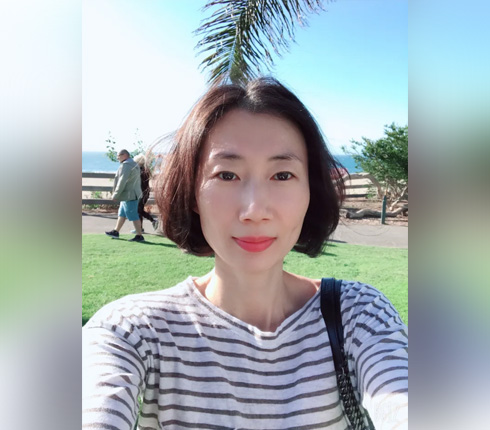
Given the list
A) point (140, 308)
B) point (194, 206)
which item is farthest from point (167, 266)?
point (140, 308)

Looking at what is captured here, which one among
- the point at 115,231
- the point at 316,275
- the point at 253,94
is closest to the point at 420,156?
the point at 253,94

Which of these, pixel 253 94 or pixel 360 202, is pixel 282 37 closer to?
pixel 253 94

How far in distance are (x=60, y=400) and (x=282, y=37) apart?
303 cm

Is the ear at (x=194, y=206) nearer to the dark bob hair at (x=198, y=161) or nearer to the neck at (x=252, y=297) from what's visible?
the dark bob hair at (x=198, y=161)

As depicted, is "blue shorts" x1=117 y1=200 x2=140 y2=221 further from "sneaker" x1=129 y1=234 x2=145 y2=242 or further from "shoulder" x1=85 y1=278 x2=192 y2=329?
"shoulder" x1=85 y1=278 x2=192 y2=329

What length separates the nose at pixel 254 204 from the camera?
901 millimetres

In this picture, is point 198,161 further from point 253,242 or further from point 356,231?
point 356,231

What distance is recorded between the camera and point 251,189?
92 centimetres

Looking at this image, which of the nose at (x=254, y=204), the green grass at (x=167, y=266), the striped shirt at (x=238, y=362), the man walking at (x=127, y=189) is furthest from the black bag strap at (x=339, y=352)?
the man walking at (x=127, y=189)

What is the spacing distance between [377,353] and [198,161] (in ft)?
2.12

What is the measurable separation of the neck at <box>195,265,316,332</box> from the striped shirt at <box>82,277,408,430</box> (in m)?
0.05

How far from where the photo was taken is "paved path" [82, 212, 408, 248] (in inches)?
223

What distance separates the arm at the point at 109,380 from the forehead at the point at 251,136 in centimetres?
50

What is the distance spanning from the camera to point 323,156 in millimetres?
1126
